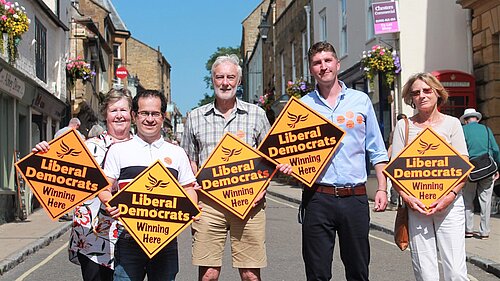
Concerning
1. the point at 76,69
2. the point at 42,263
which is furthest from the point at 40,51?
the point at 42,263

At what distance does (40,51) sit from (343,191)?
51.3 ft

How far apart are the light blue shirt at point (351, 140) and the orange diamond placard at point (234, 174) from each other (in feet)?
1.49

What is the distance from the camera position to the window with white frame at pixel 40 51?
1795cm

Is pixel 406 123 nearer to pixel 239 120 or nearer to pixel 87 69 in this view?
pixel 239 120

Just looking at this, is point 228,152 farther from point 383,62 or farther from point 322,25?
point 322,25

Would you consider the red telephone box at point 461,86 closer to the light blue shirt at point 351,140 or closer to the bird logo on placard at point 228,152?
the light blue shirt at point 351,140

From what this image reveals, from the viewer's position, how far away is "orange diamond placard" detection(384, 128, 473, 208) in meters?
4.83

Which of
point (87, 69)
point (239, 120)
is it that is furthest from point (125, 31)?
point (239, 120)

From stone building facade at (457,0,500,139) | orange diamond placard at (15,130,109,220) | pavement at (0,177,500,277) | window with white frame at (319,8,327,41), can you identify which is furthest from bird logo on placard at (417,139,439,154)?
window with white frame at (319,8,327,41)

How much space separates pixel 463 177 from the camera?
4.83m

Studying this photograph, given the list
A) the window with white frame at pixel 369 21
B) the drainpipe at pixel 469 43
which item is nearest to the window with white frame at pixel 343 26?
the window with white frame at pixel 369 21

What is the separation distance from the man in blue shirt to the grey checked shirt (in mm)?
497

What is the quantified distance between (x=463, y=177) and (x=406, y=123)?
1.93 feet

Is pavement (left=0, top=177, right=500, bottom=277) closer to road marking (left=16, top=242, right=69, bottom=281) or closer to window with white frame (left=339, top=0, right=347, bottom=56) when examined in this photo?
road marking (left=16, top=242, right=69, bottom=281)
